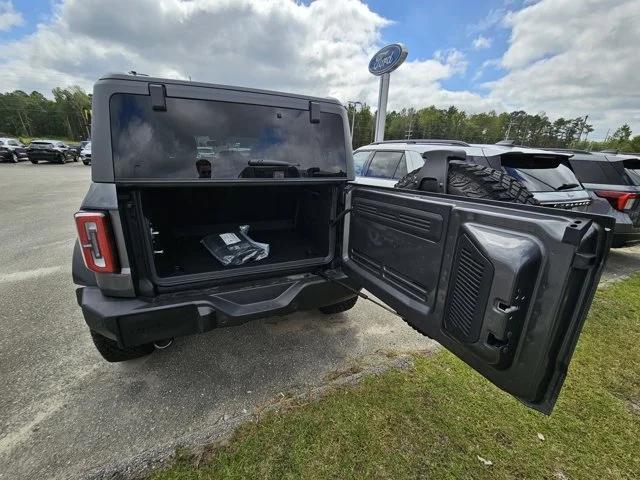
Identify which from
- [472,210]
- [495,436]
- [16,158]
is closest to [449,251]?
[472,210]

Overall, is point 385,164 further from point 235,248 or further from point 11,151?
point 11,151

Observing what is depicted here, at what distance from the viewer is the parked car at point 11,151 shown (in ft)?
63.1

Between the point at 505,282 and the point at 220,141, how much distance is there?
182cm

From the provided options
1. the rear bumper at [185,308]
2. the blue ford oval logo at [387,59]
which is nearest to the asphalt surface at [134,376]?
the rear bumper at [185,308]

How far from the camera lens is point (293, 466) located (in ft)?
5.50

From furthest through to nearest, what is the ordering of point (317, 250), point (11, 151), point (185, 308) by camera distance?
point (11, 151)
point (317, 250)
point (185, 308)

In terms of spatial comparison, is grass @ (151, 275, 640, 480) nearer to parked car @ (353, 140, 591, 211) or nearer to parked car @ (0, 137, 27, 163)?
parked car @ (353, 140, 591, 211)

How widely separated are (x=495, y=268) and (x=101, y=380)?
2752 millimetres

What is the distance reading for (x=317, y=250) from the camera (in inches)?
114

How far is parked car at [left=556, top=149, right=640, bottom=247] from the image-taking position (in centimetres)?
467

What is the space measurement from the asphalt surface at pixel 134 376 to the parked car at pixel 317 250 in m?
0.31

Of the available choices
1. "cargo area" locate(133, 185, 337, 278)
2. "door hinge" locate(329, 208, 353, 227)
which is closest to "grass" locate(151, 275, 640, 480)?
"cargo area" locate(133, 185, 337, 278)

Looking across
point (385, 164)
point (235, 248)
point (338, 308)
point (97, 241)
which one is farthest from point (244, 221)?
point (385, 164)

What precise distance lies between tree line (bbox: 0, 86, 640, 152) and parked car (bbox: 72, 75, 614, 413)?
57813 mm
